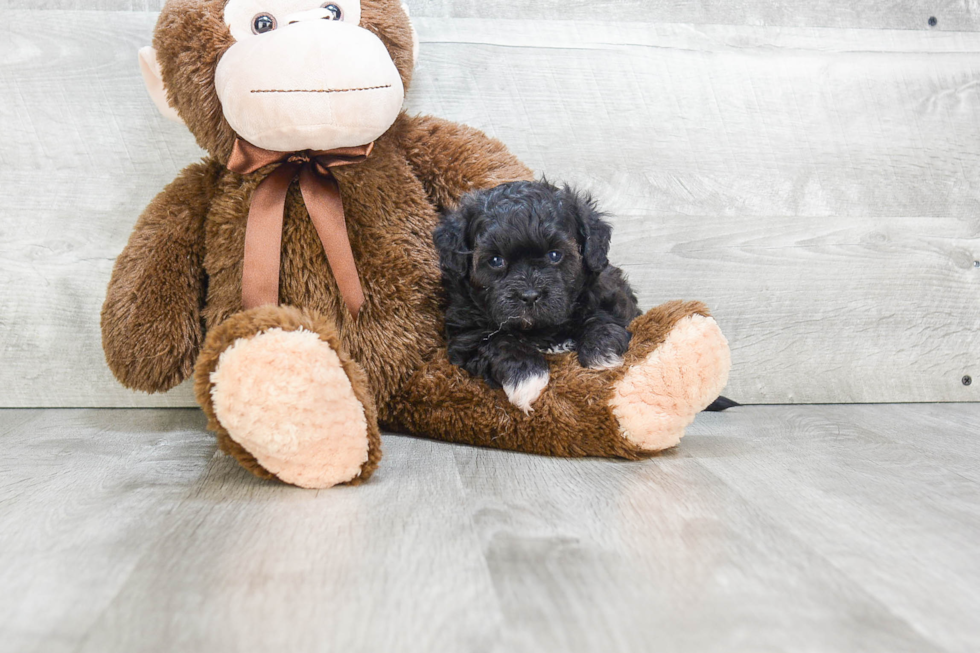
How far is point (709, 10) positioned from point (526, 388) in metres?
1.15

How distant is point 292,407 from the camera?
1197 millimetres

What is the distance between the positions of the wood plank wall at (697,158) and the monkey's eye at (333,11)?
1.47 feet

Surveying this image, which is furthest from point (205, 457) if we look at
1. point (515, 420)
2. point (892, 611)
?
point (892, 611)

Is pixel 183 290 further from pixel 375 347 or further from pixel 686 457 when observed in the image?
pixel 686 457

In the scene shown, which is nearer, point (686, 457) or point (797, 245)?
point (686, 457)

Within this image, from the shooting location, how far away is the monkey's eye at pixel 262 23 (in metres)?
1.44

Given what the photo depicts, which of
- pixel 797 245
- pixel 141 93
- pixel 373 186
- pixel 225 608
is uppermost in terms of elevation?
pixel 141 93

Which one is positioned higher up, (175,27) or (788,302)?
(175,27)

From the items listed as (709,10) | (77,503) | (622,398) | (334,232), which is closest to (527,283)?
(622,398)

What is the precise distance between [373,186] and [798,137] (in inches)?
43.6

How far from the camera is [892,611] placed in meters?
0.86

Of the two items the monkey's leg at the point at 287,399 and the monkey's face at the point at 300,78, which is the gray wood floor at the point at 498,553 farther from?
the monkey's face at the point at 300,78

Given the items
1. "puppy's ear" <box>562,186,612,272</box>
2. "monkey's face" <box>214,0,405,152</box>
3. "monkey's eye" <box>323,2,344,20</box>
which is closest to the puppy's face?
"puppy's ear" <box>562,186,612,272</box>

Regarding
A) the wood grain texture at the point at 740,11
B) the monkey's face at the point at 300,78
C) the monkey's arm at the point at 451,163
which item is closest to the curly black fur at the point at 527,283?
the monkey's arm at the point at 451,163
